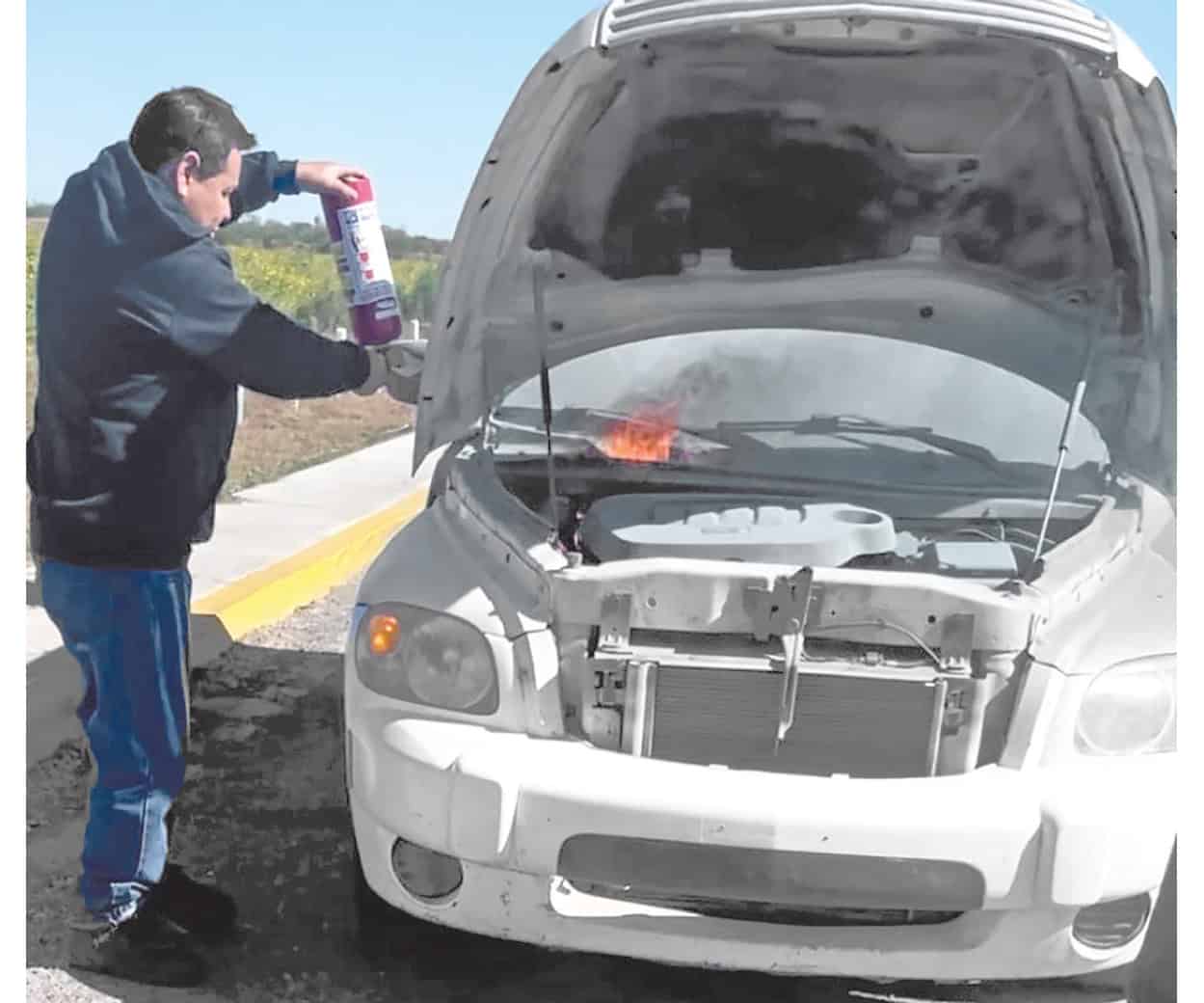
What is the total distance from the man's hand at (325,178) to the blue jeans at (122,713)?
4.08 feet

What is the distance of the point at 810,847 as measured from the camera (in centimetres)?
236

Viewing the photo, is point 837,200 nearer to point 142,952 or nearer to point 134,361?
point 134,361

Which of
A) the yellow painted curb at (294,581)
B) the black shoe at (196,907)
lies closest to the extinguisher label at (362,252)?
the yellow painted curb at (294,581)

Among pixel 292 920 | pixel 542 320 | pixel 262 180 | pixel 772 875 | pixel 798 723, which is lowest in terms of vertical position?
pixel 292 920

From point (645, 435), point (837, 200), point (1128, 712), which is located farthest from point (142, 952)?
point (837, 200)

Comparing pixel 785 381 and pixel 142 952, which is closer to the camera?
pixel 142 952

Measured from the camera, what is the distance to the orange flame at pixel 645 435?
3.44m

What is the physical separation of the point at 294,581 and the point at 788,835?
3938 mm

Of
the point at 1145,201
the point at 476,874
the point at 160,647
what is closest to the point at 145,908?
the point at 160,647

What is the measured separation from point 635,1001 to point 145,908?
1114mm

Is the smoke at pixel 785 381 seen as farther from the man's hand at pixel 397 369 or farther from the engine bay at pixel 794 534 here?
the engine bay at pixel 794 534

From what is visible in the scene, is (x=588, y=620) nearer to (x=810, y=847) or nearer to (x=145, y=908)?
Answer: (x=810, y=847)

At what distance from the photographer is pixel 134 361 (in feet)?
9.80

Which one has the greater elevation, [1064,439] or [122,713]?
[1064,439]
